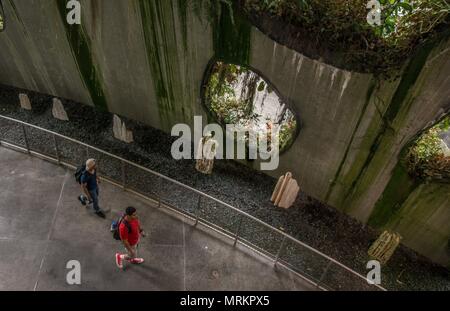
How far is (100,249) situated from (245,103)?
434 cm

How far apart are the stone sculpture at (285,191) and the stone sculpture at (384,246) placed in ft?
6.20

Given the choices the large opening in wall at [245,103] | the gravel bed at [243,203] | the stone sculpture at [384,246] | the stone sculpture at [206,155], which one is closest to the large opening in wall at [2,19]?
the gravel bed at [243,203]

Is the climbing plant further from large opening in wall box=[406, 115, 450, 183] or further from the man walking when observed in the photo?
the man walking

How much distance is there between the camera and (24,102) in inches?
376

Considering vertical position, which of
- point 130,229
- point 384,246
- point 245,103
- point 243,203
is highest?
point 245,103

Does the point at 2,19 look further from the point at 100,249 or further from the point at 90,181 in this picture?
the point at 100,249

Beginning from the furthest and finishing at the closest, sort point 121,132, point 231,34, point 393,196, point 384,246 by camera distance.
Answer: point 121,132, point 393,196, point 384,246, point 231,34

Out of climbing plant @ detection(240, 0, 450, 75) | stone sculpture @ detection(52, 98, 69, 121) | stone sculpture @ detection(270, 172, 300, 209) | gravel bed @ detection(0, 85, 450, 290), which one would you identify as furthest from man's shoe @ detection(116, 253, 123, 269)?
stone sculpture @ detection(52, 98, 69, 121)

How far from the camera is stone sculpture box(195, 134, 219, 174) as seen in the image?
8.32 metres

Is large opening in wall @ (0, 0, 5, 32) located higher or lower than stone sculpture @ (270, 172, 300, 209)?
A: higher

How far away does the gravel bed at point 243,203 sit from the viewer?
719cm

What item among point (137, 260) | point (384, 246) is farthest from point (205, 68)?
point (384, 246)

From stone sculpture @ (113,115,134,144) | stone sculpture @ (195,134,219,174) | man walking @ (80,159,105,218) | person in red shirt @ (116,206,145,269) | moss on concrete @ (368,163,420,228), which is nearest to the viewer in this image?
person in red shirt @ (116,206,145,269)

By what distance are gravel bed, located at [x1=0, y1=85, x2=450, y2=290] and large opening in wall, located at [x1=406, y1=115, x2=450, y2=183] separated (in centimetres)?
202
